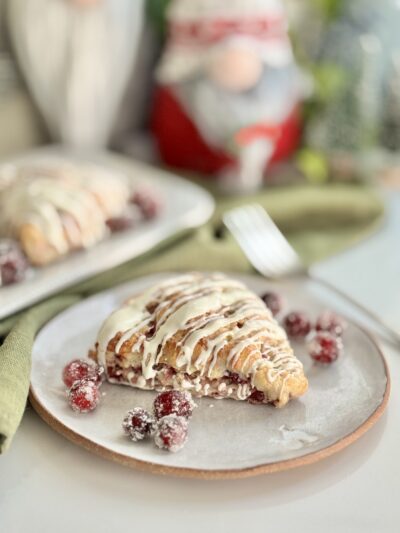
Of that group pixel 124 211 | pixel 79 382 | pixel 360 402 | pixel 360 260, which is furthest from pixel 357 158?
pixel 79 382

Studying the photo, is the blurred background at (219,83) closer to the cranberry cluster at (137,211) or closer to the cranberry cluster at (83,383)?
the cranberry cluster at (137,211)

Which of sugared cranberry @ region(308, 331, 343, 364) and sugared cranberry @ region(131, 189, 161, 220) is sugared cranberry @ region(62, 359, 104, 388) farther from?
sugared cranberry @ region(131, 189, 161, 220)

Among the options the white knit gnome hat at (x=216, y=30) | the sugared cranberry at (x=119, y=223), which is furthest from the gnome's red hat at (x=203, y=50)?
the sugared cranberry at (x=119, y=223)

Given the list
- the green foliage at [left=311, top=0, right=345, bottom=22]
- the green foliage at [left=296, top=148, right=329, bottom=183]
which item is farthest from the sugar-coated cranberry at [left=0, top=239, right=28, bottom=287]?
the green foliage at [left=311, top=0, right=345, bottom=22]

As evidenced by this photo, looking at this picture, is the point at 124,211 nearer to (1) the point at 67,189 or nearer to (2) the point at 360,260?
(1) the point at 67,189

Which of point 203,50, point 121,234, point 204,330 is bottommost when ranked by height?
point 121,234

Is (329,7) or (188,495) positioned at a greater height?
(329,7)

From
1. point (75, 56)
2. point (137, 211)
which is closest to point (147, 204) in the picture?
point (137, 211)

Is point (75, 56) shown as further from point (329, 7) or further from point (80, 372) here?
point (80, 372)
